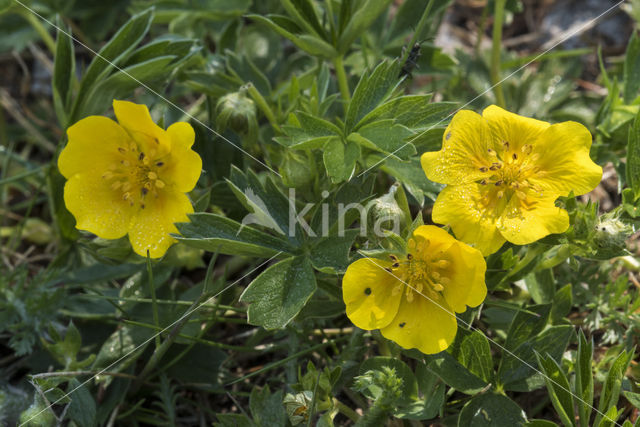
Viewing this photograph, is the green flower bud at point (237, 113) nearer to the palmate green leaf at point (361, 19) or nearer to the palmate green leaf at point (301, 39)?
the palmate green leaf at point (301, 39)

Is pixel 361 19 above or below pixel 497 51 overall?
above

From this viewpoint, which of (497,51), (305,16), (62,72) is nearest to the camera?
(305,16)

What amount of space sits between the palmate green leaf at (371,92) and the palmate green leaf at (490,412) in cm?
99

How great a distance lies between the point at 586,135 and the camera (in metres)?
1.91

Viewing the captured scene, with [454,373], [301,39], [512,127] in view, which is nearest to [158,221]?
[301,39]

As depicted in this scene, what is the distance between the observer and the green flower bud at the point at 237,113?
225cm

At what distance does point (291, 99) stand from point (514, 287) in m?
1.13

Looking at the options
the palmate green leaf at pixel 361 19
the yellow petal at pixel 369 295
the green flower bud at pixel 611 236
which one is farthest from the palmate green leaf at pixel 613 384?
the palmate green leaf at pixel 361 19

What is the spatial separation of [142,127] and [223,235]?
495 mm

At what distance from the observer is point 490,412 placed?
1.92m

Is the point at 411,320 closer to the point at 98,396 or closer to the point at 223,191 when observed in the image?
the point at 223,191

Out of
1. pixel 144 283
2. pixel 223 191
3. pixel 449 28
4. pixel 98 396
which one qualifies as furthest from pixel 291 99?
pixel 449 28

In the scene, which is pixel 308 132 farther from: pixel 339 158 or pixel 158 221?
pixel 158 221

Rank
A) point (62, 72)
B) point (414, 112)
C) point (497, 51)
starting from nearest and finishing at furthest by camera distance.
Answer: point (414, 112)
point (62, 72)
point (497, 51)
